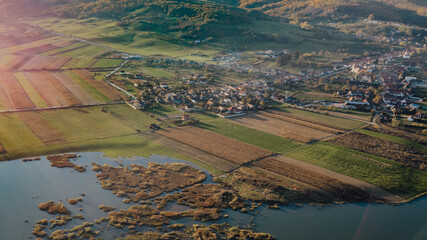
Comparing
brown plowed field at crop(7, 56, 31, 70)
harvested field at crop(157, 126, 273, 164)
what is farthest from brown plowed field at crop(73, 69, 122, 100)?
harvested field at crop(157, 126, 273, 164)

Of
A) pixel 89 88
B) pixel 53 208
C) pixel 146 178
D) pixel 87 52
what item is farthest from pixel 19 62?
pixel 53 208

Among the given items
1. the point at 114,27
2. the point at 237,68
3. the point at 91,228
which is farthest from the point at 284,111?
the point at 114,27

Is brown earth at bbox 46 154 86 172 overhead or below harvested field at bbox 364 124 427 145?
below

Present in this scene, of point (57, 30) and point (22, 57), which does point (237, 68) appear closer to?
point (22, 57)

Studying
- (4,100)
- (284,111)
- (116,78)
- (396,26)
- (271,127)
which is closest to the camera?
(271,127)

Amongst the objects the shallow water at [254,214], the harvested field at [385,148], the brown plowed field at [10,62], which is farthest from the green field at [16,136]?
the harvested field at [385,148]

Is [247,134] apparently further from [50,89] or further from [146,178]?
[50,89]

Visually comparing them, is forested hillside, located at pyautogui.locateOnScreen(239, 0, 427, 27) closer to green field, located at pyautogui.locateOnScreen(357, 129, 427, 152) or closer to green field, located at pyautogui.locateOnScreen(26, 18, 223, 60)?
green field, located at pyautogui.locateOnScreen(26, 18, 223, 60)

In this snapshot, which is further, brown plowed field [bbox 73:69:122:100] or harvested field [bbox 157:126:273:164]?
brown plowed field [bbox 73:69:122:100]
